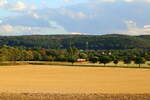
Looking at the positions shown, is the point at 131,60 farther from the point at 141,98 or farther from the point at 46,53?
the point at 141,98

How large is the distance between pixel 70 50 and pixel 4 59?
1430 inches

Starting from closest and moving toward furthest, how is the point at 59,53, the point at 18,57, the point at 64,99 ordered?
1. the point at 64,99
2. the point at 18,57
3. the point at 59,53

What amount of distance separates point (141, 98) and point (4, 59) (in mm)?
123769

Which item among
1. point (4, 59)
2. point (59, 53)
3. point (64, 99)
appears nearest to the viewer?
point (64, 99)

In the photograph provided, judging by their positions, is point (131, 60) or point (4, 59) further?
point (4, 59)

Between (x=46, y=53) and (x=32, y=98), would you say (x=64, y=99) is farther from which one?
(x=46, y=53)

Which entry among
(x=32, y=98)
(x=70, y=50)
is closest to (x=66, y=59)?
(x=70, y=50)

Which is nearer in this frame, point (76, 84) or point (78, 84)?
point (78, 84)

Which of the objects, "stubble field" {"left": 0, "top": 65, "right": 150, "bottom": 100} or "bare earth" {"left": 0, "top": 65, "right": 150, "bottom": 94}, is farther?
"bare earth" {"left": 0, "top": 65, "right": 150, "bottom": 94}

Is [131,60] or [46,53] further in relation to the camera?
[46,53]

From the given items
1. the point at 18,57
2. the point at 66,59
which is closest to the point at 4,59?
the point at 18,57

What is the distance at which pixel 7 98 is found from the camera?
72.7ft

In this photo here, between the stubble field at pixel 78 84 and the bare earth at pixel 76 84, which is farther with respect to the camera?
the bare earth at pixel 76 84

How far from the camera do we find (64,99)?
72.0 feet
